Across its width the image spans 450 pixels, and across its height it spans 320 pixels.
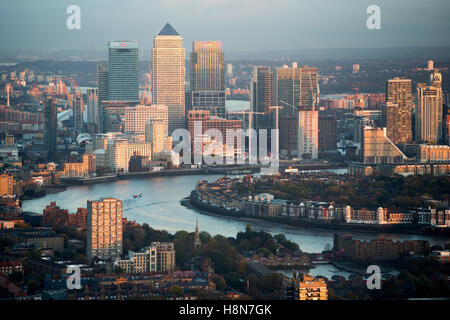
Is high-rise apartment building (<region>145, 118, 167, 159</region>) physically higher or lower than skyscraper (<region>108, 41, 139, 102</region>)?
lower

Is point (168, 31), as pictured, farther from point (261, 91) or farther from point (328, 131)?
point (328, 131)

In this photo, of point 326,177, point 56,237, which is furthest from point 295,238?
point 326,177

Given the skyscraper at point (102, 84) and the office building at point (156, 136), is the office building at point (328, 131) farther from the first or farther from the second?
the skyscraper at point (102, 84)

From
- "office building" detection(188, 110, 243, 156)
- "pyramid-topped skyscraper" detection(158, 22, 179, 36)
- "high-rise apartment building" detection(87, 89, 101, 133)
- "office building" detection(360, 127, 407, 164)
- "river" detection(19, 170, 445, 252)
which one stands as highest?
"pyramid-topped skyscraper" detection(158, 22, 179, 36)

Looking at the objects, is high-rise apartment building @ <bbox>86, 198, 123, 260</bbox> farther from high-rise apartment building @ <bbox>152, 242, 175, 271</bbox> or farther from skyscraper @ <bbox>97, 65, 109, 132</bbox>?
skyscraper @ <bbox>97, 65, 109, 132</bbox>

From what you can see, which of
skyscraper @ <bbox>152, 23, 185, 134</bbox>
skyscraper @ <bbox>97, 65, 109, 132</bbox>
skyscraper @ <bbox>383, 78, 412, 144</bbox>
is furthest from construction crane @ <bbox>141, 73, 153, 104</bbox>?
skyscraper @ <bbox>383, 78, 412, 144</bbox>
